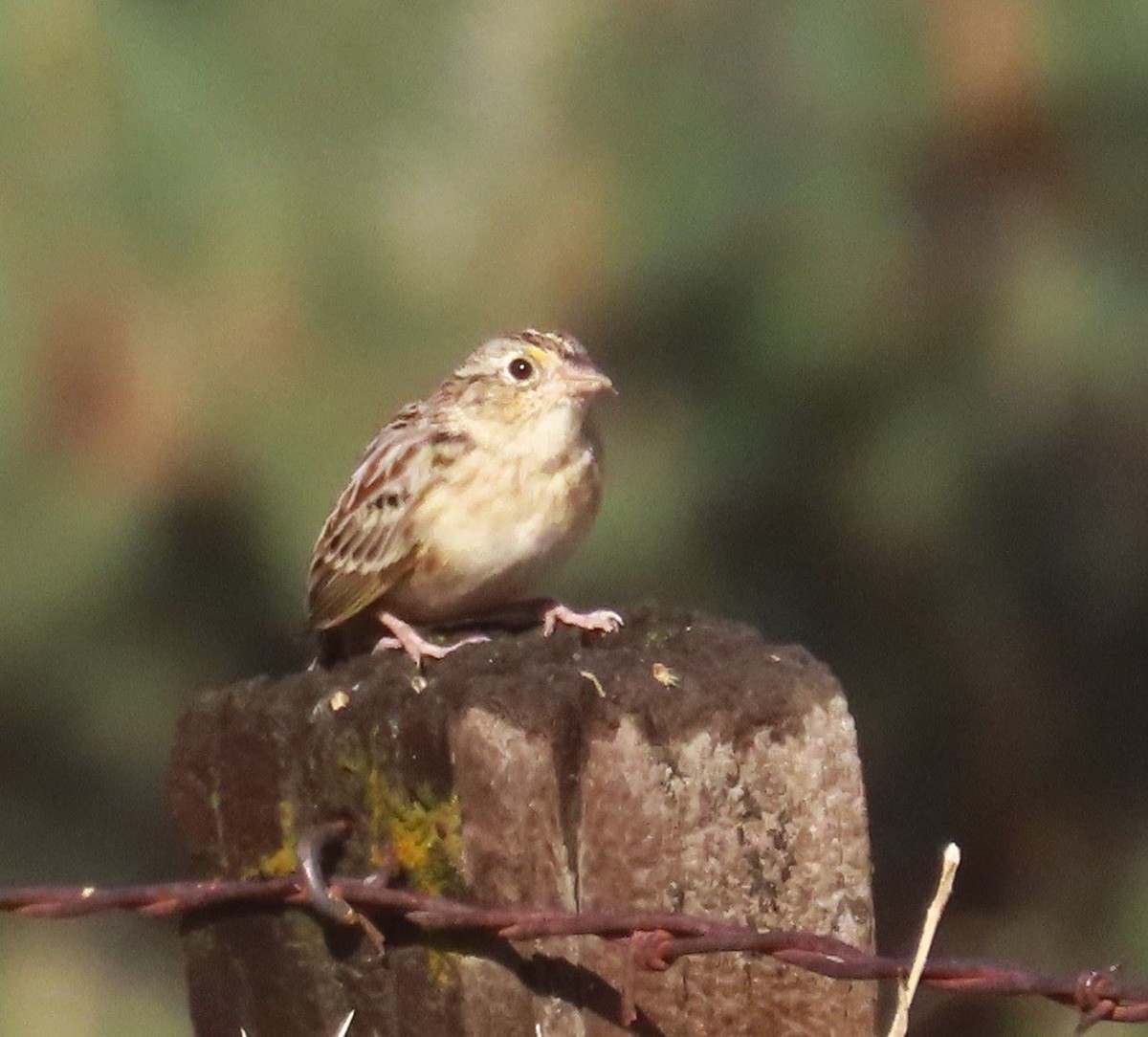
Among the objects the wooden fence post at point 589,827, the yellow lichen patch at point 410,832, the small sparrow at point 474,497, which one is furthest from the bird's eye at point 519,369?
the yellow lichen patch at point 410,832

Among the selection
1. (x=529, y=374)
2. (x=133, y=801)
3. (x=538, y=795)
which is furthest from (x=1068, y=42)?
(x=538, y=795)

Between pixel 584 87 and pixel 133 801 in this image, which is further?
pixel 133 801

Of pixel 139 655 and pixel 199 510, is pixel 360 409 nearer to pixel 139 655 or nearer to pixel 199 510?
pixel 199 510

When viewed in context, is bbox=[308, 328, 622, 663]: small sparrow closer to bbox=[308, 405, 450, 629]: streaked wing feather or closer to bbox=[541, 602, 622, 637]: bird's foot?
bbox=[308, 405, 450, 629]: streaked wing feather

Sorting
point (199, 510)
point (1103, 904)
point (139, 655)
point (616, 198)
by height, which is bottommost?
point (1103, 904)

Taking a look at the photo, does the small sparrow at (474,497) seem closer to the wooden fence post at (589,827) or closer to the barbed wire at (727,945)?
the wooden fence post at (589,827)

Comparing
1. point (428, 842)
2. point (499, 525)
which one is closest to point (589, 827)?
point (428, 842)

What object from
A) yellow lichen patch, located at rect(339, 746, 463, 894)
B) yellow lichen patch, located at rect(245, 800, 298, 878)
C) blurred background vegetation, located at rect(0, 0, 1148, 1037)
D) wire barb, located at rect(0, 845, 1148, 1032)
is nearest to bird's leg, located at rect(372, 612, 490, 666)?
blurred background vegetation, located at rect(0, 0, 1148, 1037)
